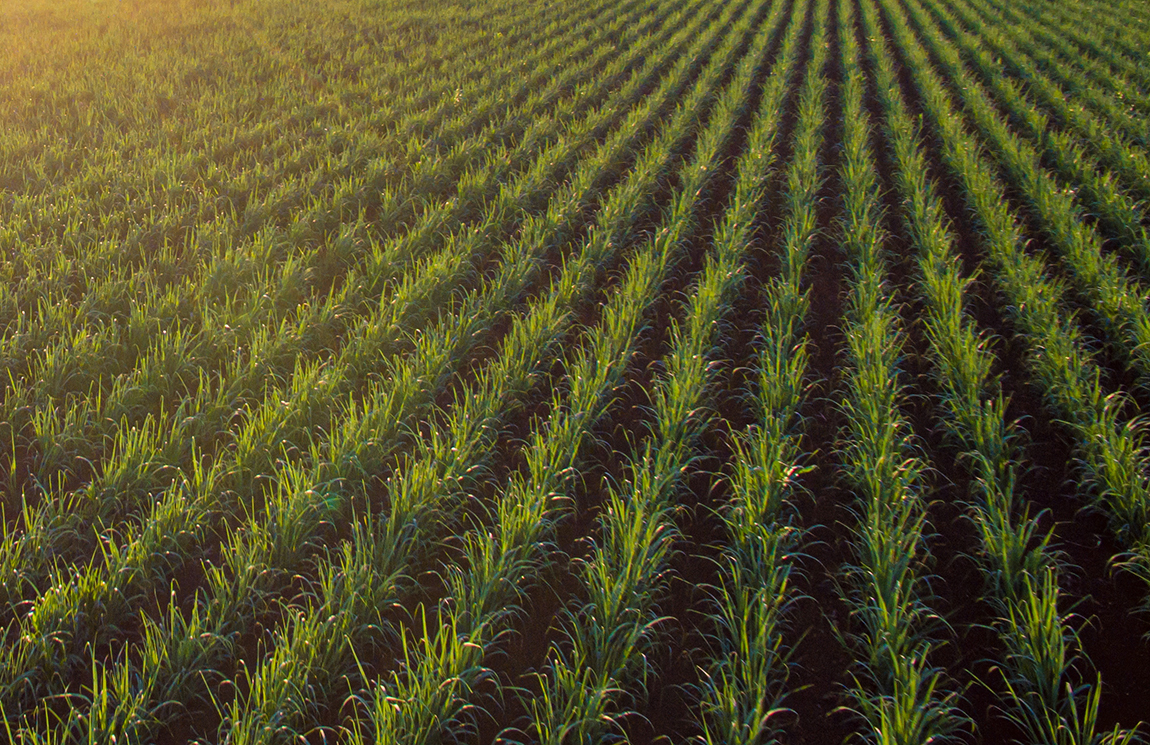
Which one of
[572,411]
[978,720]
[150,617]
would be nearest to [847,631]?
[978,720]

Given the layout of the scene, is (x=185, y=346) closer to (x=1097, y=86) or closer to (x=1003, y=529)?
(x=1003, y=529)

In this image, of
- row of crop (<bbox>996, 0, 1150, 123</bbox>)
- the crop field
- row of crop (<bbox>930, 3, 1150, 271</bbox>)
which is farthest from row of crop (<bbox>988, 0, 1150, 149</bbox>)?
the crop field

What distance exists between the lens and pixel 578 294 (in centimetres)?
458

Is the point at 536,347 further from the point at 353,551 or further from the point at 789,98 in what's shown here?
the point at 789,98

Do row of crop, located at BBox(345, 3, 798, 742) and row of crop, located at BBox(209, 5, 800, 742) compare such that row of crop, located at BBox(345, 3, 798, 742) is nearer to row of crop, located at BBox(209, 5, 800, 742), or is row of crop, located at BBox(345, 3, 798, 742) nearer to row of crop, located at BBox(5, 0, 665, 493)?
row of crop, located at BBox(209, 5, 800, 742)

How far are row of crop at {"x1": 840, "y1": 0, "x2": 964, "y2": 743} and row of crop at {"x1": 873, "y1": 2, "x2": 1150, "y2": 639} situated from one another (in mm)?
630

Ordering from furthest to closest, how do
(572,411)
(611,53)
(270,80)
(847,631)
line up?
(611,53) < (270,80) < (572,411) < (847,631)

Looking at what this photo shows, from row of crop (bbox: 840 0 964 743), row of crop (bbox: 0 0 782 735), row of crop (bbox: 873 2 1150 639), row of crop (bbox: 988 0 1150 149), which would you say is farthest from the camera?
row of crop (bbox: 988 0 1150 149)

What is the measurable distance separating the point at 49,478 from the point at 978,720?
315cm

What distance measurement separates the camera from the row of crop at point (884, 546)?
2.25 metres

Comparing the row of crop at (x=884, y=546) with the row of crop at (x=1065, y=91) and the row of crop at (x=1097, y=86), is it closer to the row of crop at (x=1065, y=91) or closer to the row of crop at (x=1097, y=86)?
the row of crop at (x=1065, y=91)

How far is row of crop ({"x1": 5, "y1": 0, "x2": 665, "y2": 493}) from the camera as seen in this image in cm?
324

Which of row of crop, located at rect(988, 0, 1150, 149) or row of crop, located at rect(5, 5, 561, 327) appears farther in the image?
row of crop, located at rect(988, 0, 1150, 149)

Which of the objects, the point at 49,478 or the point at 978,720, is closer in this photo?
the point at 978,720
